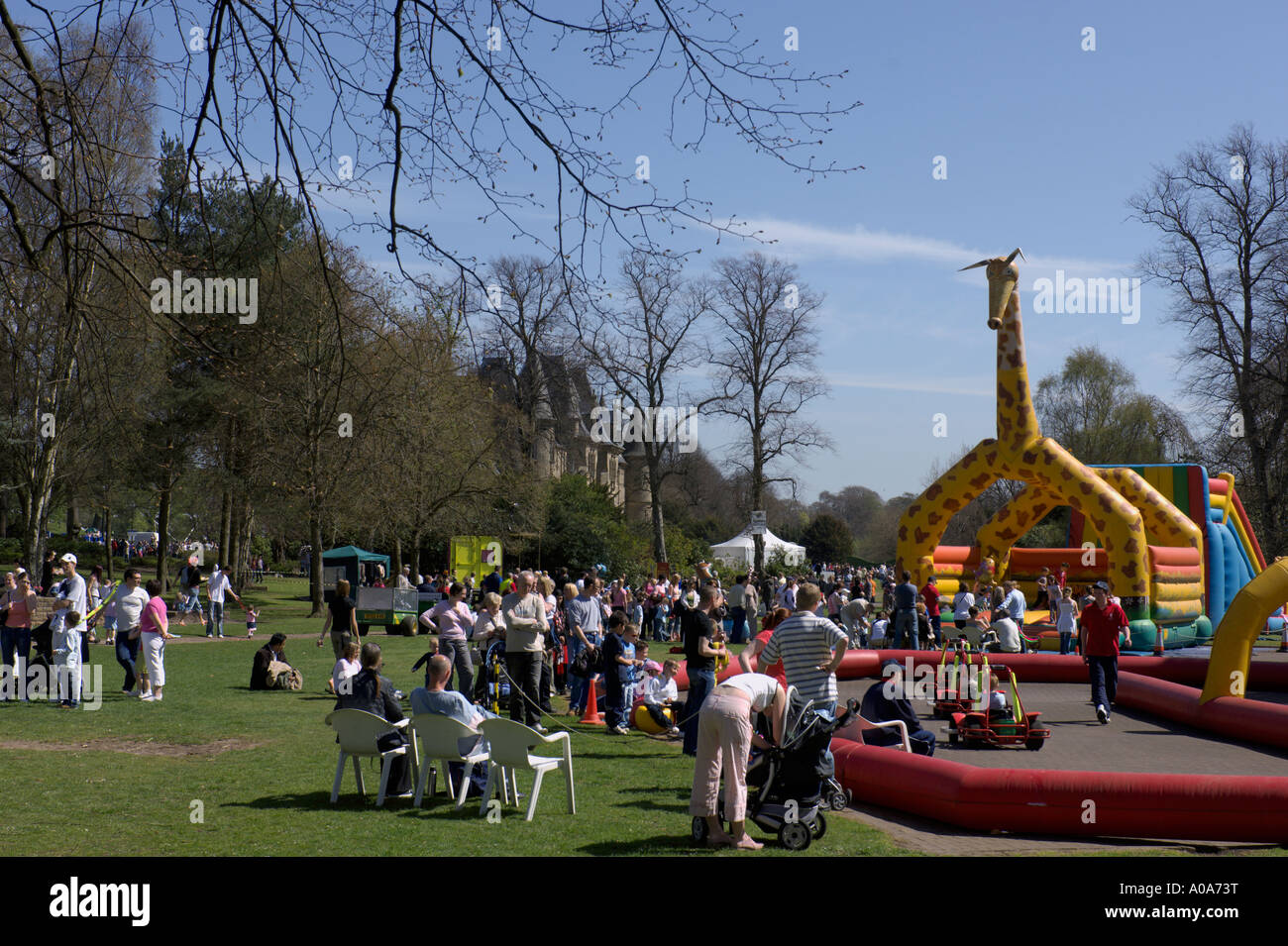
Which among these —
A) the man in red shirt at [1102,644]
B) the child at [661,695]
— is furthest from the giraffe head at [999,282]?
the child at [661,695]

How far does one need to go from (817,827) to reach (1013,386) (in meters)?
20.8

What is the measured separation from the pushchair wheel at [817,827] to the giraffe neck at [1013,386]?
20366 millimetres

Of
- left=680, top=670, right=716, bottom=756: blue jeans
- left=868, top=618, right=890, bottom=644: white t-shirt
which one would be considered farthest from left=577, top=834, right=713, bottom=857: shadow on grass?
left=868, top=618, right=890, bottom=644: white t-shirt

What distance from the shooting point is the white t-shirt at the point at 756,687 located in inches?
311

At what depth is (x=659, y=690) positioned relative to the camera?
14.3m

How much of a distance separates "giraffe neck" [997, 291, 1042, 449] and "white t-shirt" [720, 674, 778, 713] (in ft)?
66.6

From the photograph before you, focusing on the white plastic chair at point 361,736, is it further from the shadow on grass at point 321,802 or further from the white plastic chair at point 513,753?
the white plastic chair at point 513,753

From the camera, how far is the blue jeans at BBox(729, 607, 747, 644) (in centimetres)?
2967

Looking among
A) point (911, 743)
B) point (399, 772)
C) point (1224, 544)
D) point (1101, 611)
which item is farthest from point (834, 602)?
point (399, 772)

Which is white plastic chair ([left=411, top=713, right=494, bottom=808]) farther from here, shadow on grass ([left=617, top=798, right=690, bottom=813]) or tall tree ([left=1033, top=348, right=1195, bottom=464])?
tall tree ([left=1033, top=348, right=1195, bottom=464])

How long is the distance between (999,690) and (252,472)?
28.1m
